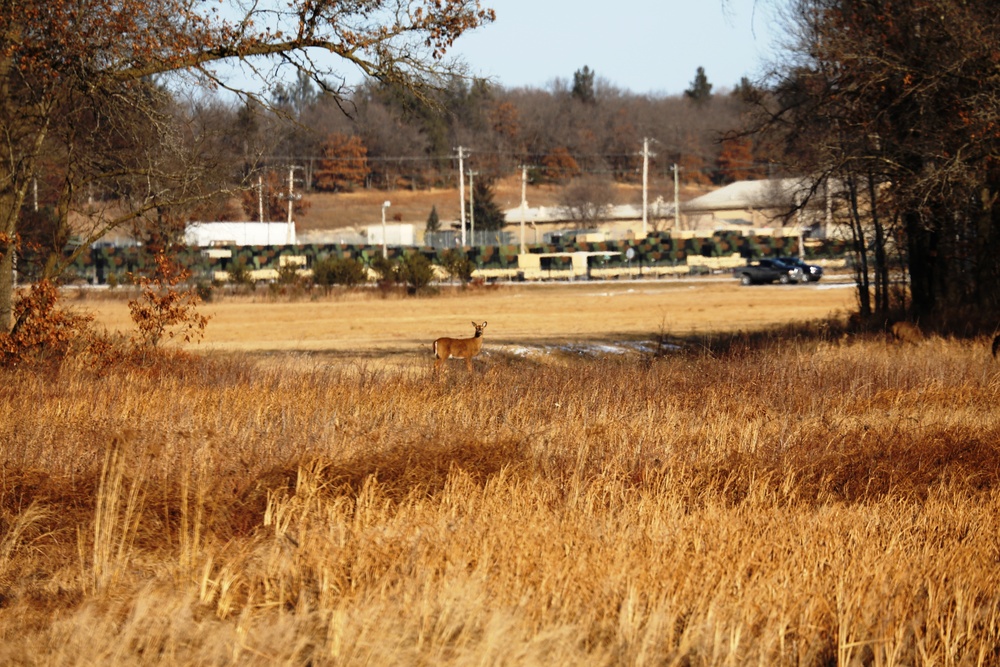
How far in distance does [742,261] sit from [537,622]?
80.2m

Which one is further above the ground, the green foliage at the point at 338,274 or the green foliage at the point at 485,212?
the green foliage at the point at 485,212

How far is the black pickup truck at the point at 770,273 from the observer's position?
226 feet

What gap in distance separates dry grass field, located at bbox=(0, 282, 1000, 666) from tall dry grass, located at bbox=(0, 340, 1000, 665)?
0.10 ft

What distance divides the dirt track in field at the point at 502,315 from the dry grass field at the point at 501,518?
1159 centimetres

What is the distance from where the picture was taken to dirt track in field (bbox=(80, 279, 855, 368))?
99.2 feet

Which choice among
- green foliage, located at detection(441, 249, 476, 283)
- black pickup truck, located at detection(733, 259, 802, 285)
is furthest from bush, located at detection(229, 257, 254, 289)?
black pickup truck, located at detection(733, 259, 802, 285)

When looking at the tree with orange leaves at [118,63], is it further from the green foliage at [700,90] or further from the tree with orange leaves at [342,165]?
the green foliage at [700,90]

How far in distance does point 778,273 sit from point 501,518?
63035 mm

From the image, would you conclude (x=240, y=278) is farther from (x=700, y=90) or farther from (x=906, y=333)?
(x=700, y=90)

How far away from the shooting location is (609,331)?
33625 mm

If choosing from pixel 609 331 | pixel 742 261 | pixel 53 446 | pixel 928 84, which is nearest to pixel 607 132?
pixel 742 261

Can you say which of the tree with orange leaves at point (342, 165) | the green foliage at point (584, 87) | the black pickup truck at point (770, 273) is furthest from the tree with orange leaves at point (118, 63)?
the green foliage at point (584, 87)

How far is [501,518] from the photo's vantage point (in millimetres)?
8328

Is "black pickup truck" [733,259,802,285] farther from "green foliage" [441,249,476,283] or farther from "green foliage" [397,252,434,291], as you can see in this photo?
"green foliage" [397,252,434,291]
